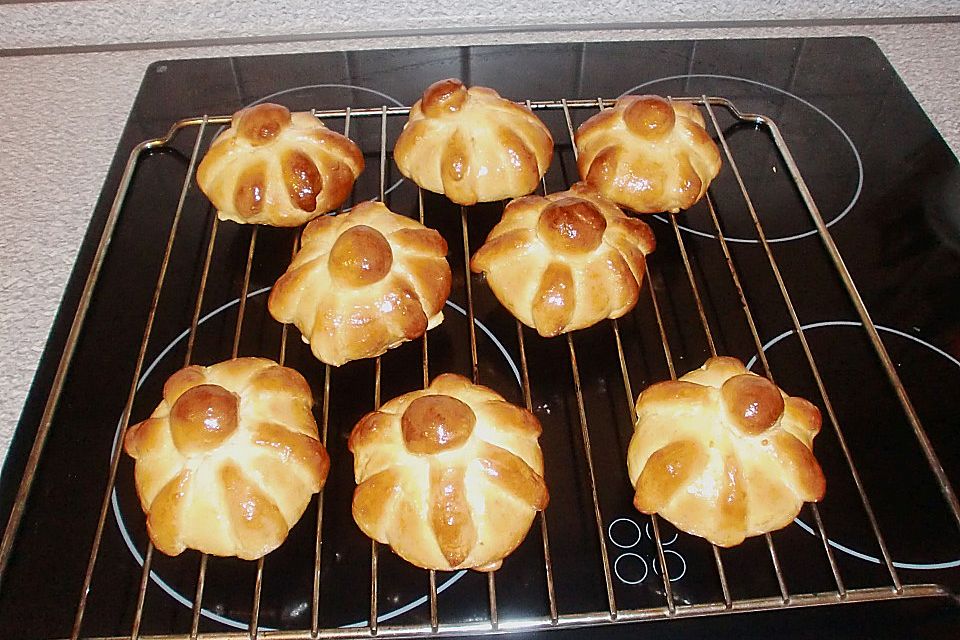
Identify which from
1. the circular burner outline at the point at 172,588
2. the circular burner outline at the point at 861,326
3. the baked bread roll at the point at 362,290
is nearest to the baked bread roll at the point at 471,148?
the baked bread roll at the point at 362,290

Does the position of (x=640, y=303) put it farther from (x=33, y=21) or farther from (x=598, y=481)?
(x=33, y=21)

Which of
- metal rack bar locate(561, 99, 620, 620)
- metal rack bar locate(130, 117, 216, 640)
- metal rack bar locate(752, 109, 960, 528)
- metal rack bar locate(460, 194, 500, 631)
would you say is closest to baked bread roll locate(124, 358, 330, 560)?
metal rack bar locate(130, 117, 216, 640)

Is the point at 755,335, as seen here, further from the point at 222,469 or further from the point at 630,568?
the point at 222,469

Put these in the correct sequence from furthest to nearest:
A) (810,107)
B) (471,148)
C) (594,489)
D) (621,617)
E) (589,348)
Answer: (810,107)
(471,148)
(589,348)
(594,489)
(621,617)

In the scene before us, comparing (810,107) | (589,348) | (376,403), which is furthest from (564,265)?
(810,107)

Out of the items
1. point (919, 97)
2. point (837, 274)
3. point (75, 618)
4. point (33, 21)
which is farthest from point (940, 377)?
point (33, 21)
